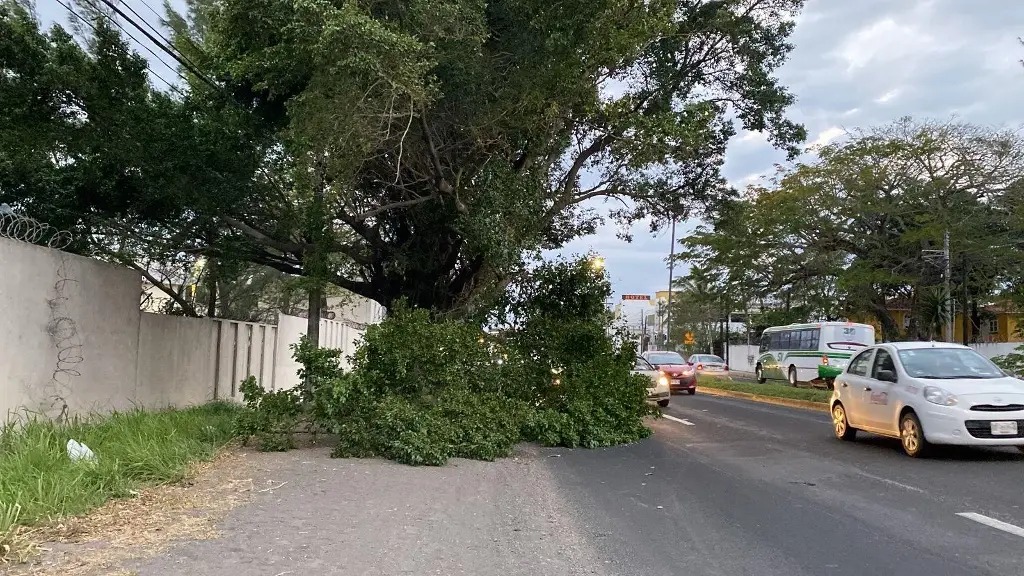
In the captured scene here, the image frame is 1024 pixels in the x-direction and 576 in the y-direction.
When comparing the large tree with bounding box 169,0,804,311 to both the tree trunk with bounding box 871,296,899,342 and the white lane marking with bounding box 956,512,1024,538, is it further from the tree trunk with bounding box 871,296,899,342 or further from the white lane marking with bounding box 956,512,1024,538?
the tree trunk with bounding box 871,296,899,342

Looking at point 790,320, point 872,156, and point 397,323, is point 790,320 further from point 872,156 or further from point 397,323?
point 397,323

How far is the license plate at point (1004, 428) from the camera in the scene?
9586 mm

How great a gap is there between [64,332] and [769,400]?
63.0ft

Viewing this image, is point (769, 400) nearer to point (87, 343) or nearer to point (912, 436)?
point (912, 436)

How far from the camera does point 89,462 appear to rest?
24.0 feet

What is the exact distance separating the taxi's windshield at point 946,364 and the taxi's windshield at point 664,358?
14761 millimetres

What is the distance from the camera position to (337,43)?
958cm

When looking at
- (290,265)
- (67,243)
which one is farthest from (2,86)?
(290,265)

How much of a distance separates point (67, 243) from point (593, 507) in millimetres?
10125

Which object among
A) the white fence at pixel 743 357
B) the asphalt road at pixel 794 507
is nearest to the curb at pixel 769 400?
the asphalt road at pixel 794 507

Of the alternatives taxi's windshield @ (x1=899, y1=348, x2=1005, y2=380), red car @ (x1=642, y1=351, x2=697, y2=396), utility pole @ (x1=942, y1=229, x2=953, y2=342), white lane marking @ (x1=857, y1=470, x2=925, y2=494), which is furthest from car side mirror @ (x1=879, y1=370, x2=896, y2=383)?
utility pole @ (x1=942, y1=229, x2=953, y2=342)

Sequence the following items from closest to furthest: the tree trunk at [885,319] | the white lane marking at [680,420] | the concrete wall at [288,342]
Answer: the white lane marking at [680,420], the concrete wall at [288,342], the tree trunk at [885,319]

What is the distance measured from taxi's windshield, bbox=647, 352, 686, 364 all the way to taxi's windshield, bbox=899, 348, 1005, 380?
48.4ft

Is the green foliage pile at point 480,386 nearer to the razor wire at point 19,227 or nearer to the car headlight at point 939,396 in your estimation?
the razor wire at point 19,227
